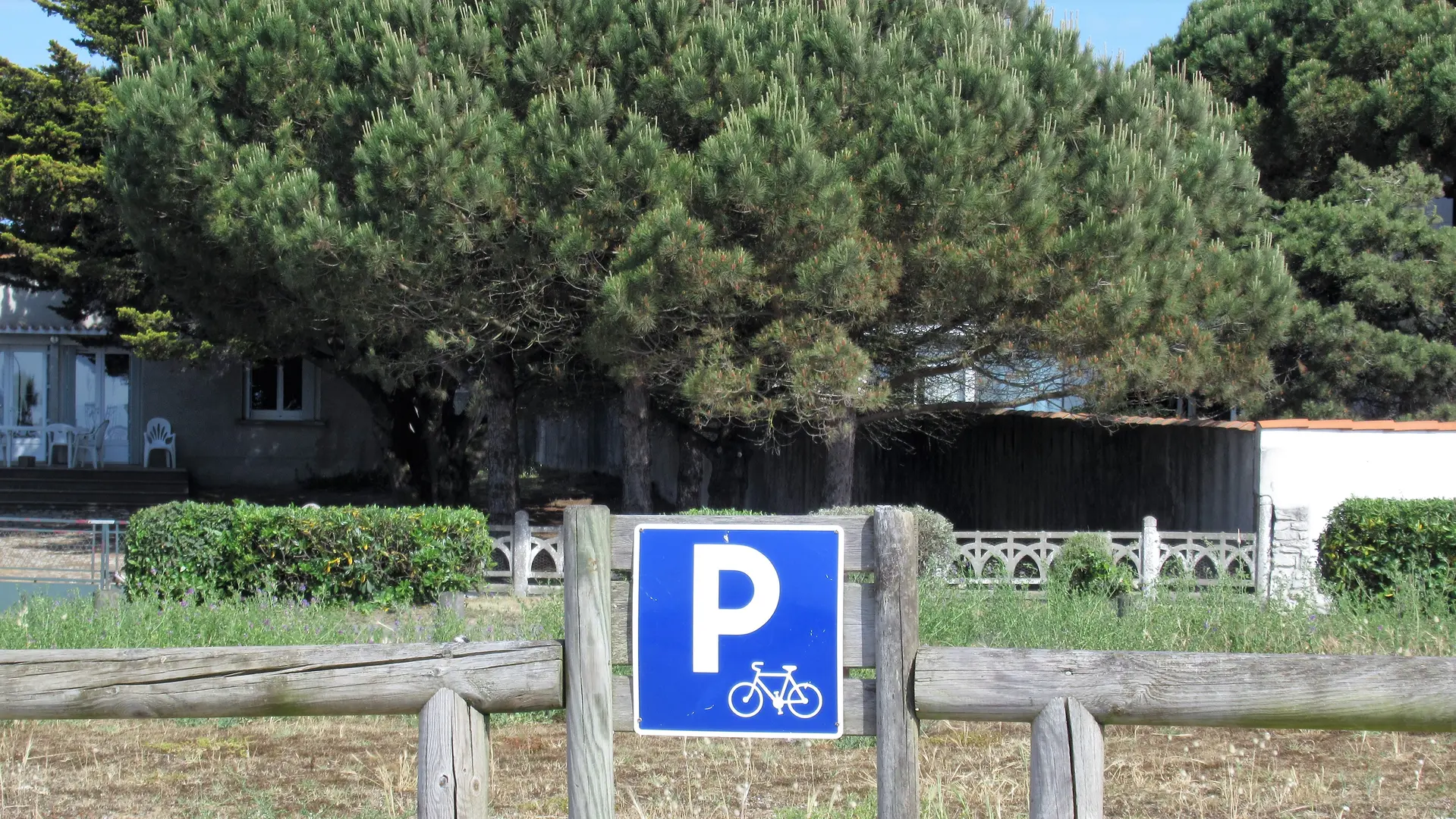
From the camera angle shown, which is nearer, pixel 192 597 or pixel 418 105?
pixel 192 597

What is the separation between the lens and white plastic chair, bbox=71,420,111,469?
69.7ft

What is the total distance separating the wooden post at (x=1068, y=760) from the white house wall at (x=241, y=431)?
2098 centimetres

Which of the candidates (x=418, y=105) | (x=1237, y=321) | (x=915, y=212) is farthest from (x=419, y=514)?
(x=1237, y=321)

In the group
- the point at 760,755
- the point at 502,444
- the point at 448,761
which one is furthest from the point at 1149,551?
the point at 448,761

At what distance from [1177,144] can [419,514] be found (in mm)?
8233

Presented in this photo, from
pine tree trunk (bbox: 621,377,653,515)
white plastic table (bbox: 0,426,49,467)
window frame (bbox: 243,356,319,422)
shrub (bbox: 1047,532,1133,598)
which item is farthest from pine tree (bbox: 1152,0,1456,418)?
white plastic table (bbox: 0,426,49,467)

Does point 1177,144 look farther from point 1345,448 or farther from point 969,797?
point 969,797

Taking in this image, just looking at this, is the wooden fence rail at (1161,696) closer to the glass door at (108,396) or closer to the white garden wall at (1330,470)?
the white garden wall at (1330,470)

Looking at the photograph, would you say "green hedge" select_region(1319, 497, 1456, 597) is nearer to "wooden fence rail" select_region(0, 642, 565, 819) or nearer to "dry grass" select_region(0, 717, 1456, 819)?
"dry grass" select_region(0, 717, 1456, 819)

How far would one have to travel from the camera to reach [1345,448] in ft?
34.7

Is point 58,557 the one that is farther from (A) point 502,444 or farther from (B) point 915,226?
(B) point 915,226

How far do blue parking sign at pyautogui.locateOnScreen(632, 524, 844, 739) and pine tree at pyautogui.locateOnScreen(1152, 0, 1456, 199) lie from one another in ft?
48.8

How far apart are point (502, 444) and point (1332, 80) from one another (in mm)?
11616

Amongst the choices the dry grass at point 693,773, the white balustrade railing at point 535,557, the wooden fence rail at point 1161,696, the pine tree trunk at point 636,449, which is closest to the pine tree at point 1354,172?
the pine tree trunk at point 636,449
